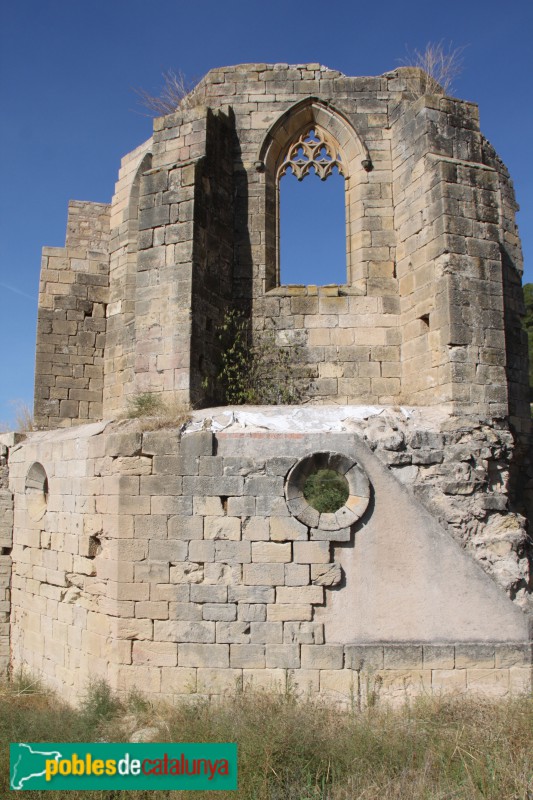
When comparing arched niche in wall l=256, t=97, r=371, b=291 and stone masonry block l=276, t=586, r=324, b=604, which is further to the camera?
arched niche in wall l=256, t=97, r=371, b=291

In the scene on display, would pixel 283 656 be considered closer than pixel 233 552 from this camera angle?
Yes

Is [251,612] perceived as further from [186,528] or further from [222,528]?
[186,528]

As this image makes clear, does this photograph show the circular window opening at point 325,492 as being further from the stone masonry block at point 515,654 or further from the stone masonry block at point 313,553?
the stone masonry block at point 515,654

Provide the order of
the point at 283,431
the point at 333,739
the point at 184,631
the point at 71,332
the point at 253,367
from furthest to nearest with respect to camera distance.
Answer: the point at 71,332 → the point at 253,367 → the point at 283,431 → the point at 184,631 → the point at 333,739

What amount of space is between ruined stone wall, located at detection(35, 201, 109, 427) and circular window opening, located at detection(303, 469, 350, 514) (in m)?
3.92

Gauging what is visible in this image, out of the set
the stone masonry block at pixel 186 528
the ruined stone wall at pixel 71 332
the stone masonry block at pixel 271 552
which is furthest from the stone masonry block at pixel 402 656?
the ruined stone wall at pixel 71 332

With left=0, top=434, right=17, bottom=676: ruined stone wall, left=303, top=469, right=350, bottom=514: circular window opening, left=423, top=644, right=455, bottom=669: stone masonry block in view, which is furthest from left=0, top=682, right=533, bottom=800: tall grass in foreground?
left=303, top=469, right=350, bottom=514: circular window opening

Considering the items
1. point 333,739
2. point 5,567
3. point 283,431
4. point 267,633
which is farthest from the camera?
point 5,567

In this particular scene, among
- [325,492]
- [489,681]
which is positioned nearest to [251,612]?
[489,681]

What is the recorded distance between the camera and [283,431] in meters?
6.56

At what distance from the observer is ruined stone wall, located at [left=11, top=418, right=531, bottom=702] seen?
618 centimetres

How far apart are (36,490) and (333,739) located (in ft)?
16.4

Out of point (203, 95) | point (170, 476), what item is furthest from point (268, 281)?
point (170, 476)

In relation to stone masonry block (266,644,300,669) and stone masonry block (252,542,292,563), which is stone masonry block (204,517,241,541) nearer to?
stone masonry block (252,542,292,563)
